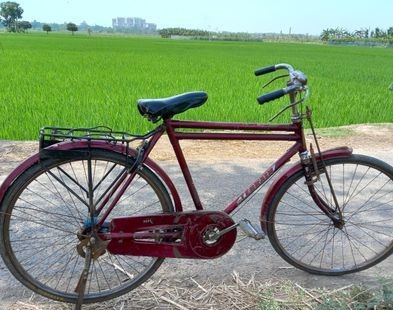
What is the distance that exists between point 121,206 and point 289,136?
176cm

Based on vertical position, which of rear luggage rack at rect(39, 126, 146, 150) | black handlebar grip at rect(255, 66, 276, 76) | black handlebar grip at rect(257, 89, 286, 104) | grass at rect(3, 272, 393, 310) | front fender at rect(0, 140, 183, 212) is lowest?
grass at rect(3, 272, 393, 310)

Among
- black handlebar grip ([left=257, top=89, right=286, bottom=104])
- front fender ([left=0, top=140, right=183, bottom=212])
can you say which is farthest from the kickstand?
black handlebar grip ([left=257, top=89, right=286, bottom=104])

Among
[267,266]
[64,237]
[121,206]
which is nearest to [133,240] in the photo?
[64,237]

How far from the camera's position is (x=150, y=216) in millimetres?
2533

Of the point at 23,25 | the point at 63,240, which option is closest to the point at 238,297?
the point at 63,240

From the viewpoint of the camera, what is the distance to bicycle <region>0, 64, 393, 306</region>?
7.84 feet

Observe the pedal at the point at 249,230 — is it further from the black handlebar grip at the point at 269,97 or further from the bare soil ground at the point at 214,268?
the black handlebar grip at the point at 269,97

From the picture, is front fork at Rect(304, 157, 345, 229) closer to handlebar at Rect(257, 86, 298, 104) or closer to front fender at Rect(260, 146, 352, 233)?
front fender at Rect(260, 146, 352, 233)

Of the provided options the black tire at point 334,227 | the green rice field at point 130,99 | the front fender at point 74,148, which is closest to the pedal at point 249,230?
the black tire at point 334,227

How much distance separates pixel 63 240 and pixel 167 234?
3.19 ft

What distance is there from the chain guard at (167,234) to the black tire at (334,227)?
422mm

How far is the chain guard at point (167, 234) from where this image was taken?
2.52 metres

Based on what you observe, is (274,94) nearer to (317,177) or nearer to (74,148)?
(317,177)

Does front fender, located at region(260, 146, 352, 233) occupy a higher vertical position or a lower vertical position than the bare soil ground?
higher
